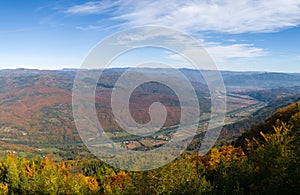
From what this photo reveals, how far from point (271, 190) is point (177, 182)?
17.4 feet

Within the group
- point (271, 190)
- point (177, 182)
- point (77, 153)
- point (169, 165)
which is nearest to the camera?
point (271, 190)

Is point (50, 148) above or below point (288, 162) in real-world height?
below

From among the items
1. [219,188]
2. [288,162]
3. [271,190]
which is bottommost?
[219,188]

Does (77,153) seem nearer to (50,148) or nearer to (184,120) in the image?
(50,148)

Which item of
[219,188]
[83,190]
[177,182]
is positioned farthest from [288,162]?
[83,190]

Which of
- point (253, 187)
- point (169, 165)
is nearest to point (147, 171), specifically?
point (169, 165)

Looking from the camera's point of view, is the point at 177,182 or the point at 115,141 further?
the point at 115,141

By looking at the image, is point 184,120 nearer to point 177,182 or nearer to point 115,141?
point 115,141

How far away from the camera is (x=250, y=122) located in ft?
448

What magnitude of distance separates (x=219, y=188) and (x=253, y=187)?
2279mm

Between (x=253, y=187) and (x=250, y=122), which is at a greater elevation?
(x=253, y=187)

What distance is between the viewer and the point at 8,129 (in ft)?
620

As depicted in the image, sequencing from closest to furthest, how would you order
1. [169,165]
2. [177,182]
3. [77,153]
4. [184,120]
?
[177,182] → [169,165] → [77,153] → [184,120]

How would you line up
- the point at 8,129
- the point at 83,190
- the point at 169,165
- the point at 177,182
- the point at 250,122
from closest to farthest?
the point at 177,182, the point at 169,165, the point at 83,190, the point at 250,122, the point at 8,129
